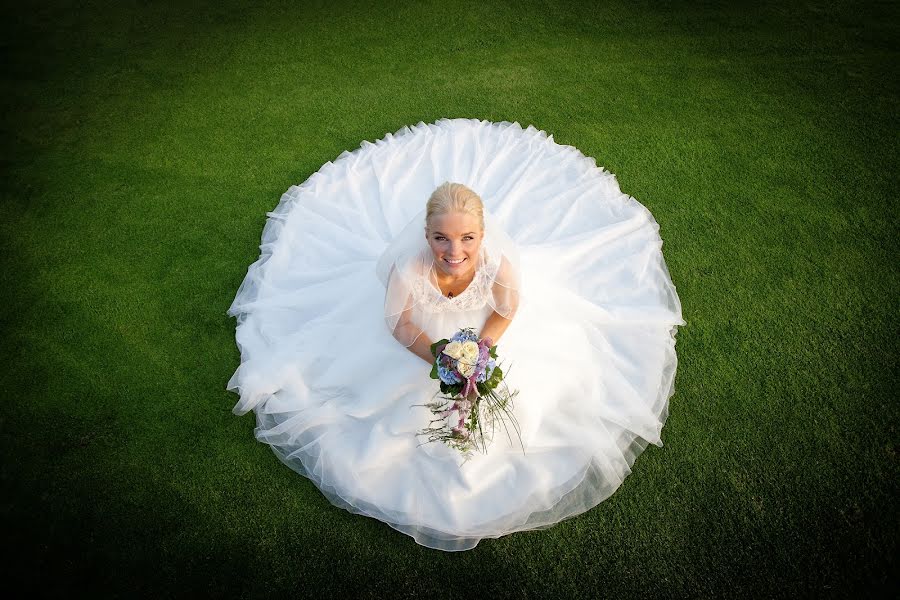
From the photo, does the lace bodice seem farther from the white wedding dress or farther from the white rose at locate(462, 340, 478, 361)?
the white rose at locate(462, 340, 478, 361)

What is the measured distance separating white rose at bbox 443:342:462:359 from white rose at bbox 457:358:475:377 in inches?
1.2

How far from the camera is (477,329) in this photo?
269 cm

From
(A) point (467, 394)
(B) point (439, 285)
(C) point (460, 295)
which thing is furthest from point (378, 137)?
(A) point (467, 394)

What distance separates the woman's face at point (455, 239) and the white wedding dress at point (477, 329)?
0.63 feet

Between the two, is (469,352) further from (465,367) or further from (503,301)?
(503,301)

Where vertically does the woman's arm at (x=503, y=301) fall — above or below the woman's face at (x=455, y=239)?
below

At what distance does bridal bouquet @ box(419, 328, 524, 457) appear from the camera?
6.84ft

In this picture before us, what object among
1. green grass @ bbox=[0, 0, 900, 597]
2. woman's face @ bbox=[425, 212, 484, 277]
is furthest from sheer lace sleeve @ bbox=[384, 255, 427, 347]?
green grass @ bbox=[0, 0, 900, 597]

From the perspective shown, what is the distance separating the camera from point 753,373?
125 inches

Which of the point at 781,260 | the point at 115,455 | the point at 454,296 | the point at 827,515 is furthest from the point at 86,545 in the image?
the point at 781,260

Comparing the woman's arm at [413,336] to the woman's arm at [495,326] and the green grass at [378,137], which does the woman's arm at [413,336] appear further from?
the green grass at [378,137]

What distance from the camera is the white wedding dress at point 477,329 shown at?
2.65 m

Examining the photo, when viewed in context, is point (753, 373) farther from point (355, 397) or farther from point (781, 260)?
point (355, 397)

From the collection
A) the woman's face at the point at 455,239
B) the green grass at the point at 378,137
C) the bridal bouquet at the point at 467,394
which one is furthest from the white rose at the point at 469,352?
the green grass at the point at 378,137
